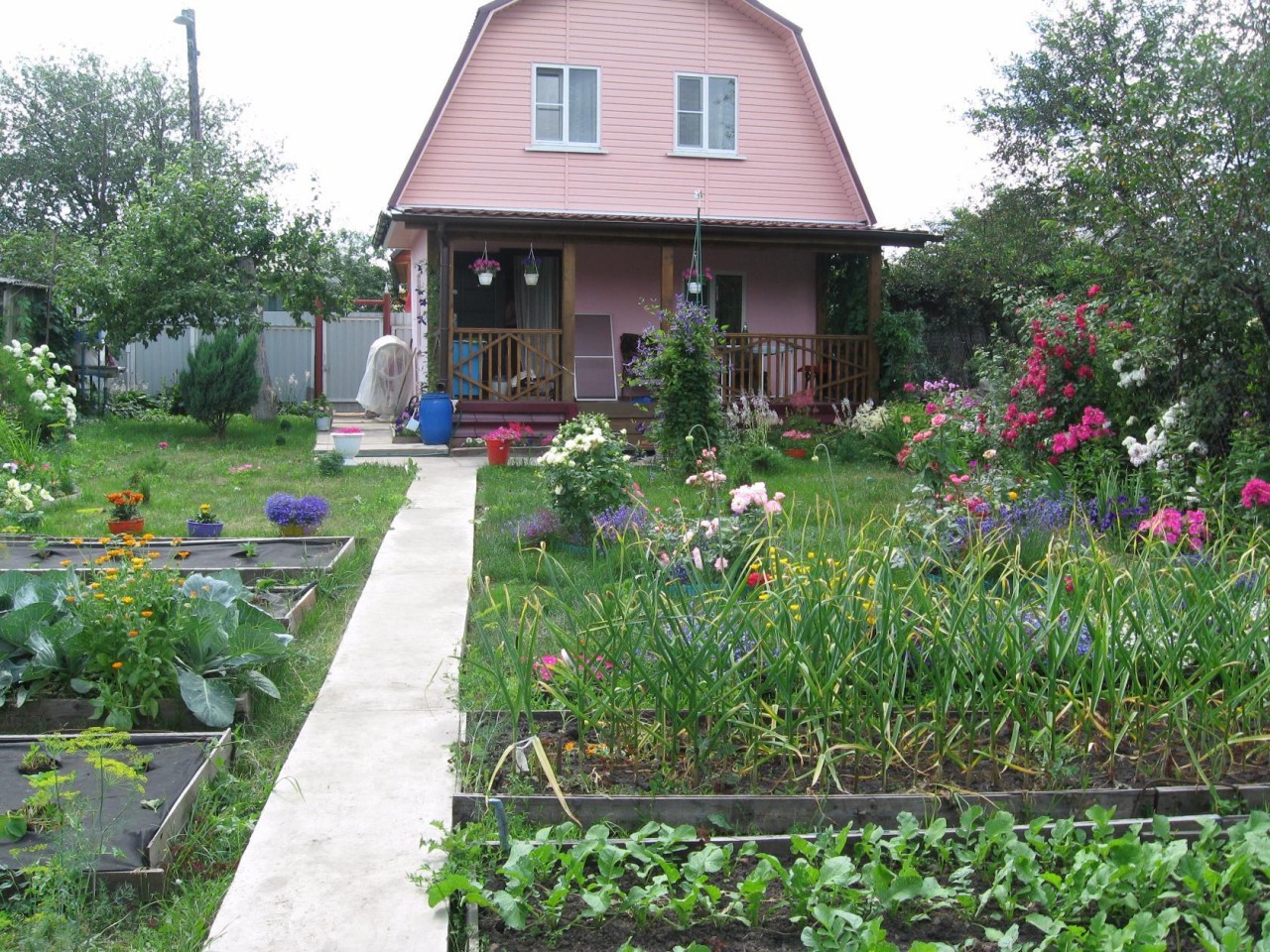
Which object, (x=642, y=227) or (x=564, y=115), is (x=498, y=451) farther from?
(x=564, y=115)

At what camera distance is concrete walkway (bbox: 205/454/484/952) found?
2.77 metres

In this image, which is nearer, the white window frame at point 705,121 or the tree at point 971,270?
the white window frame at point 705,121

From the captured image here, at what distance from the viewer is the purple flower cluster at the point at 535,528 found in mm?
7500

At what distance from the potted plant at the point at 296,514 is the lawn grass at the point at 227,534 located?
25 centimetres

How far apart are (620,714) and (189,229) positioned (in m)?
13.3

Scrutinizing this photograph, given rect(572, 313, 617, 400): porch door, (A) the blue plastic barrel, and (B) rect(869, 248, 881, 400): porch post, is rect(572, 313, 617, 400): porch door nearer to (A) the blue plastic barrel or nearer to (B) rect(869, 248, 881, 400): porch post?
(A) the blue plastic barrel

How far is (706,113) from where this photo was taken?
16.8m

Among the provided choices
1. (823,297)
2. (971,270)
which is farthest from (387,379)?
(971,270)

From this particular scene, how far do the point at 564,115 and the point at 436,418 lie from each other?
5.36 meters

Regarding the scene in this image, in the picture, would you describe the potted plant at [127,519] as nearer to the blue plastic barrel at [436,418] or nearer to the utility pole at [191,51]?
the blue plastic barrel at [436,418]

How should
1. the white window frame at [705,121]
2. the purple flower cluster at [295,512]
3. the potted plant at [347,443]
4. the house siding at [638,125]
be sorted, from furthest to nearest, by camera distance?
the white window frame at [705,121] → the house siding at [638,125] → the potted plant at [347,443] → the purple flower cluster at [295,512]

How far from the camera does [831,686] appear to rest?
3410mm

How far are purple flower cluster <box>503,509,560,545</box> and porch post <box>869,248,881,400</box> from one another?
835 centimetres

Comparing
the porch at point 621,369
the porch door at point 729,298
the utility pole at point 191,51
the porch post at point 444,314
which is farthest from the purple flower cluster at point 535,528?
the utility pole at point 191,51
